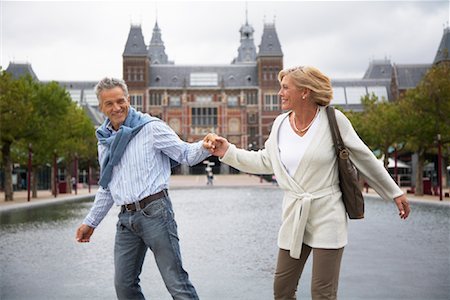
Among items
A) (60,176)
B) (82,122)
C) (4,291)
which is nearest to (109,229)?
(4,291)

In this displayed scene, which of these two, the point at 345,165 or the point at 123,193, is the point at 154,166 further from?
the point at 345,165

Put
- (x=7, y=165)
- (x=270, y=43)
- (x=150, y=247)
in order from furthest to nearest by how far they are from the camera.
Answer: (x=270, y=43), (x=7, y=165), (x=150, y=247)

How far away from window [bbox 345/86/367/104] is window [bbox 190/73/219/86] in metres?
16.6

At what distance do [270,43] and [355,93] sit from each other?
12422 millimetres

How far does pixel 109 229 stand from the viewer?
1434cm

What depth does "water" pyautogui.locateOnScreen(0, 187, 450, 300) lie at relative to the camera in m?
6.49

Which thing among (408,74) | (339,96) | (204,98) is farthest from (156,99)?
(408,74)

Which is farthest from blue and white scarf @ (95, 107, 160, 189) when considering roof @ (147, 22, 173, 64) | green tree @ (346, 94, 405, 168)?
roof @ (147, 22, 173, 64)

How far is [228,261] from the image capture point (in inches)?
342

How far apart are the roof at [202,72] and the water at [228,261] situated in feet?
214

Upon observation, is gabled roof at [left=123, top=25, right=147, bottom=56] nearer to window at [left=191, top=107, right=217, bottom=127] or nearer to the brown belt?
window at [left=191, top=107, right=217, bottom=127]

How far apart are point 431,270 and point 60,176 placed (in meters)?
52.0

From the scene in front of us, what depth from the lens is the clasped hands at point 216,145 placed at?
14.0 ft

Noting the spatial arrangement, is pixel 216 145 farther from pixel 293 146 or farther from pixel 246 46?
pixel 246 46
